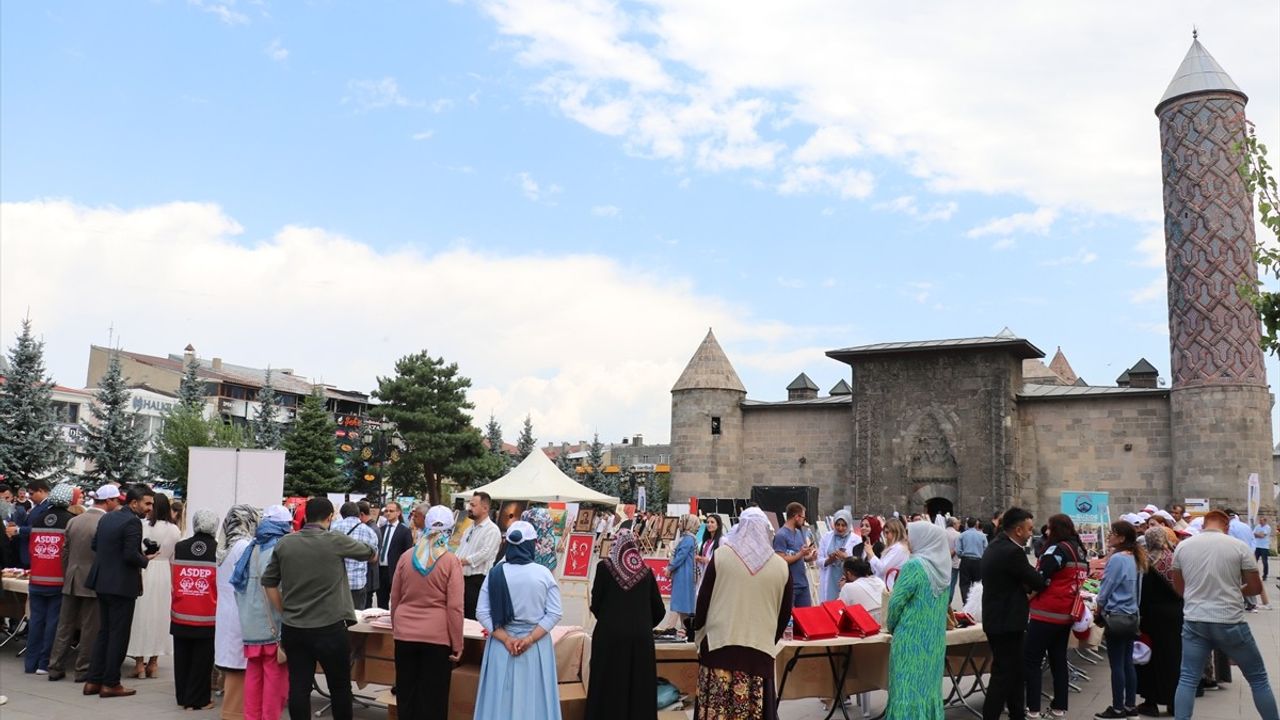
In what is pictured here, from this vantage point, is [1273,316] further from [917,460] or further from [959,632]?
[917,460]

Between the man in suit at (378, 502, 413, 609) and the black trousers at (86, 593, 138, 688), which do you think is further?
the man in suit at (378, 502, 413, 609)

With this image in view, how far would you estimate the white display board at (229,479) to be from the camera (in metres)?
12.8

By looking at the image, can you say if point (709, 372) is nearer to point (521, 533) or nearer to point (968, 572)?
point (968, 572)

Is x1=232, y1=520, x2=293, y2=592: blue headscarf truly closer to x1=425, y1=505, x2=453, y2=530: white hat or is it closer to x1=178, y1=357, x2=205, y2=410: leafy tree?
x1=425, y1=505, x2=453, y2=530: white hat

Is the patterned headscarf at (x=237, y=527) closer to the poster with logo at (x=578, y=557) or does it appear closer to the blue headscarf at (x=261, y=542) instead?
the blue headscarf at (x=261, y=542)

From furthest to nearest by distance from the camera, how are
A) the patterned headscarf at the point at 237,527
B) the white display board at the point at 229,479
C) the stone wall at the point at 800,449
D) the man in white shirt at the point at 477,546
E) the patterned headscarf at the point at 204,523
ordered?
the stone wall at the point at 800,449 < the white display board at the point at 229,479 < the man in white shirt at the point at 477,546 < the patterned headscarf at the point at 204,523 < the patterned headscarf at the point at 237,527

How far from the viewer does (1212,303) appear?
84.2 ft

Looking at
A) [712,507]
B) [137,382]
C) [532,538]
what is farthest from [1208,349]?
[137,382]

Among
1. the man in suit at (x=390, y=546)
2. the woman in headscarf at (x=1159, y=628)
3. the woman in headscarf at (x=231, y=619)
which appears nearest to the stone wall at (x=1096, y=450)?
the woman in headscarf at (x=1159, y=628)

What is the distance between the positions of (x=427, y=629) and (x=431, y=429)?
120 feet

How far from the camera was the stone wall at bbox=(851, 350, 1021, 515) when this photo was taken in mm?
29500

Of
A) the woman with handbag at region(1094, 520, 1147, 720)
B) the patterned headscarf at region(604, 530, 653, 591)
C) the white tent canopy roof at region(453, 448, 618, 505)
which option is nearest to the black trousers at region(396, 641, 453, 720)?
the patterned headscarf at region(604, 530, 653, 591)

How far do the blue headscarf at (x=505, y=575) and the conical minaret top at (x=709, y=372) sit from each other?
1138 inches

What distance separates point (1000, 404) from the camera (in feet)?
97.2
